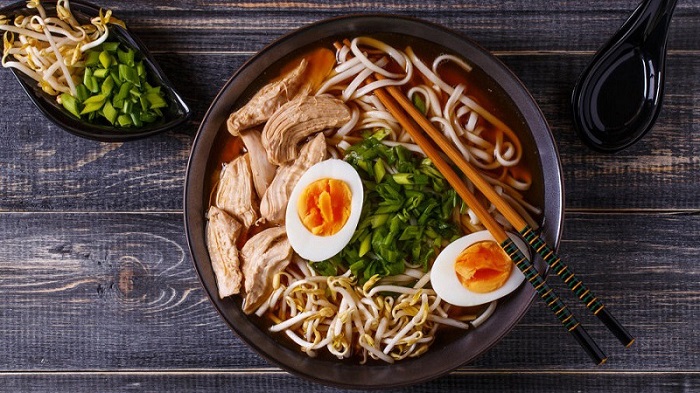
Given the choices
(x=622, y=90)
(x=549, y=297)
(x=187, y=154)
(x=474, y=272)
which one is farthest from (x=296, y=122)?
(x=622, y=90)

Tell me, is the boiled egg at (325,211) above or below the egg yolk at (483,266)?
below

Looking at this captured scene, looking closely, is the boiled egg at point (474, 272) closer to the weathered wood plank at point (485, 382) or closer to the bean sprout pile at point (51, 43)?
the weathered wood plank at point (485, 382)

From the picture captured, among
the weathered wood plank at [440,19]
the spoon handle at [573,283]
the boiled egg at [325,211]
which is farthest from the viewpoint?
the weathered wood plank at [440,19]

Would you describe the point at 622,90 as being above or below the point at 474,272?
above

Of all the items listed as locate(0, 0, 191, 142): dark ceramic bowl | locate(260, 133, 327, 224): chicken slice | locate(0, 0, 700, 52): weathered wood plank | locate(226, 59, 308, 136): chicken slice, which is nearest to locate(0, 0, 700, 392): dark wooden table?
locate(0, 0, 700, 52): weathered wood plank

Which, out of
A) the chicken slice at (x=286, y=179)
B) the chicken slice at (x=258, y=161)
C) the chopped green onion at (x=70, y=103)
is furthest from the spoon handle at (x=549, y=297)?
the chopped green onion at (x=70, y=103)

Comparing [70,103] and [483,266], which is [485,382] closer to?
[483,266]

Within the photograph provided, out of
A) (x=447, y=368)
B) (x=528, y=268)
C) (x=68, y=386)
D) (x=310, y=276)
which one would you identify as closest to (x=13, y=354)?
(x=68, y=386)

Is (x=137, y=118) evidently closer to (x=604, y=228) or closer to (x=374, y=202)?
(x=374, y=202)
